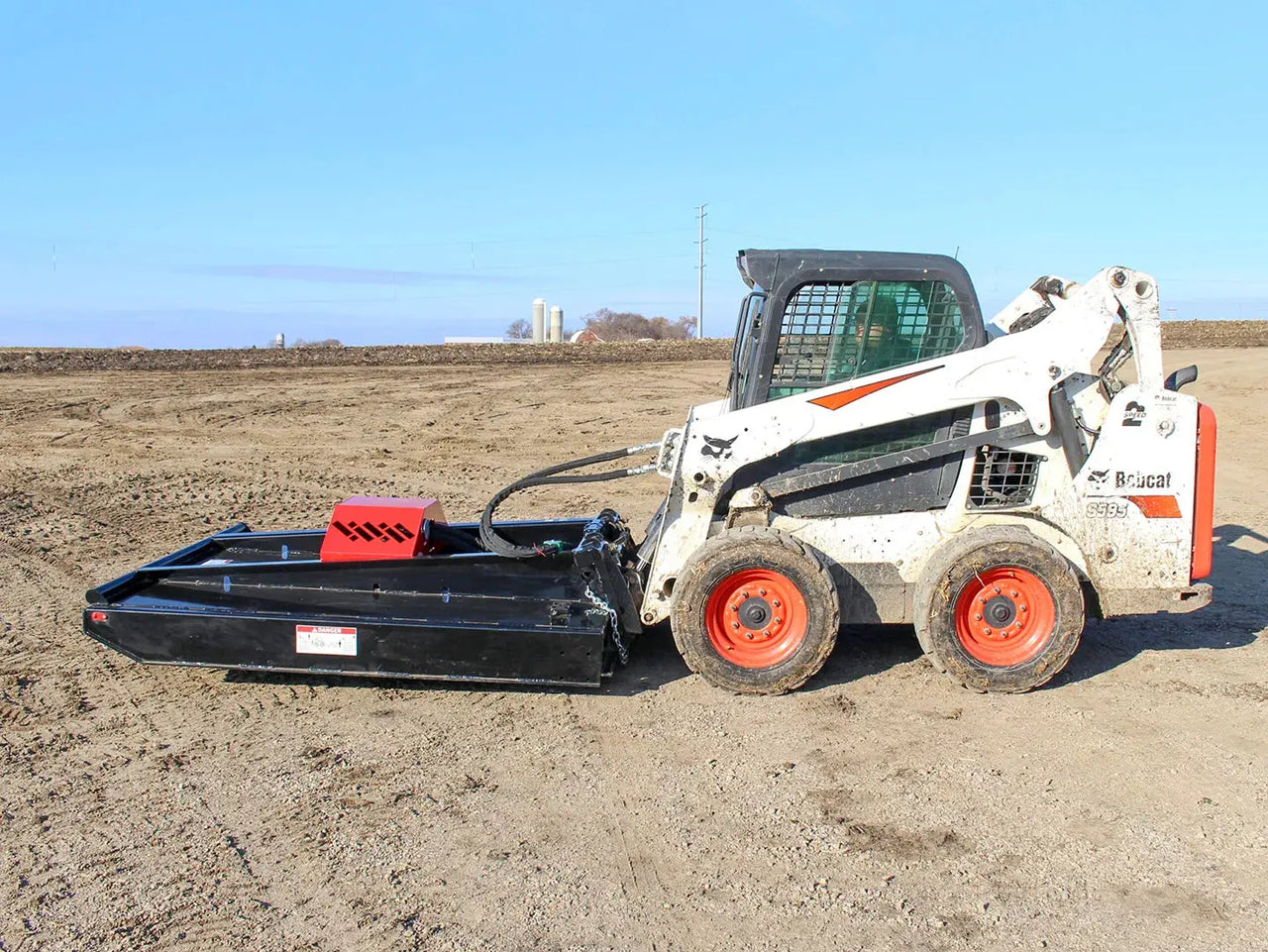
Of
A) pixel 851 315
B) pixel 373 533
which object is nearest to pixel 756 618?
pixel 851 315

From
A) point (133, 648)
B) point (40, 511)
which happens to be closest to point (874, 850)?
point (133, 648)

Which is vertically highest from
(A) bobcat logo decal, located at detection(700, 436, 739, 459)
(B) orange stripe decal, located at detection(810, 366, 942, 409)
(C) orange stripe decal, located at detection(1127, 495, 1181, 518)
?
(B) orange stripe decal, located at detection(810, 366, 942, 409)

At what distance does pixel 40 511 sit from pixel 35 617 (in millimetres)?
3471

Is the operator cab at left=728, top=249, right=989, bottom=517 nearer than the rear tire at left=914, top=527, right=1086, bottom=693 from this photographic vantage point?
No

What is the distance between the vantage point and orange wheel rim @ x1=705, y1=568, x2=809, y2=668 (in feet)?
16.5

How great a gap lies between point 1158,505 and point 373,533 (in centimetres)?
391

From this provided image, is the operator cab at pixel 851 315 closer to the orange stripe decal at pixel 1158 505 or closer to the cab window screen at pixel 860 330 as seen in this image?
the cab window screen at pixel 860 330

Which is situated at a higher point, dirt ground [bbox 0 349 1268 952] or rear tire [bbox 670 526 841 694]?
rear tire [bbox 670 526 841 694]

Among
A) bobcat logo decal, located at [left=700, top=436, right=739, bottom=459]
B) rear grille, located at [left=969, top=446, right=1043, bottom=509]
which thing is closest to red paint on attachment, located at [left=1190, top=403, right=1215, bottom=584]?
rear grille, located at [left=969, top=446, right=1043, bottom=509]

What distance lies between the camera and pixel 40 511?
30.5 feet

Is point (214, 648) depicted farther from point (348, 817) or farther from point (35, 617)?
point (35, 617)

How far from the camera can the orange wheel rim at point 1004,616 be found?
4992 mm

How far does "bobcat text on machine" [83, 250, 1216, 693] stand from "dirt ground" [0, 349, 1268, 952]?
297 mm

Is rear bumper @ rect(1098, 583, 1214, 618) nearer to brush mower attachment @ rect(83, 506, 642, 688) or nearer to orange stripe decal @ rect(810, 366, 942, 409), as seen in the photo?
orange stripe decal @ rect(810, 366, 942, 409)
